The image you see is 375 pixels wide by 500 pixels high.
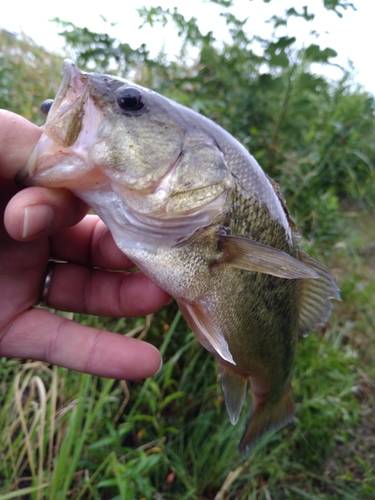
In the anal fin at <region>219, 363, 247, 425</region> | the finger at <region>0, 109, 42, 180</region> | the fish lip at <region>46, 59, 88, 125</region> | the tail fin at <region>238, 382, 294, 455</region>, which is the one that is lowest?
the tail fin at <region>238, 382, 294, 455</region>

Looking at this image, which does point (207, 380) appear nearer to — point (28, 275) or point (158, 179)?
point (28, 275)

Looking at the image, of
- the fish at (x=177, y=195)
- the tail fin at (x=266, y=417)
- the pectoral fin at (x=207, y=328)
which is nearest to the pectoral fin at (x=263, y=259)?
the fish at (x=177, y=195)

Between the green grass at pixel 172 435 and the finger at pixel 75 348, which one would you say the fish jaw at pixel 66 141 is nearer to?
the finger at pixel 75 348

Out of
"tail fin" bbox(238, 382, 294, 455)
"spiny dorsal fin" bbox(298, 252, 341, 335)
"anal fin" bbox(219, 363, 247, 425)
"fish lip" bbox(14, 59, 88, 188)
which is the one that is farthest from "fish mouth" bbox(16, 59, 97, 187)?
"tail fin" bbox(238, 382, 294, 455)

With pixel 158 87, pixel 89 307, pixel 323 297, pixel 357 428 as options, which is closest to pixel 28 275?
pixel 89 307

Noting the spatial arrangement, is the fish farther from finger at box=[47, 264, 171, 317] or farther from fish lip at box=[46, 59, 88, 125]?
finger at box=[47, 264, 171, 317]
